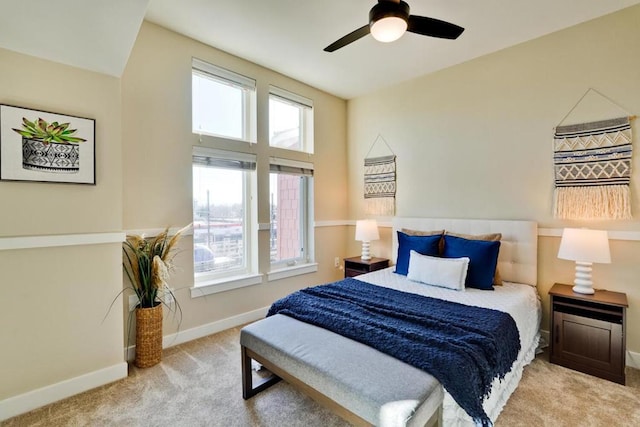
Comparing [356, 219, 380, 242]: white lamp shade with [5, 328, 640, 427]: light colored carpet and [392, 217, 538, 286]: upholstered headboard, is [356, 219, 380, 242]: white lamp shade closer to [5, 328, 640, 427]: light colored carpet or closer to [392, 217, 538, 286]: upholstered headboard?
[392, 217, 538, 286]: upholstered headboard

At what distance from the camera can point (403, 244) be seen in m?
3.31

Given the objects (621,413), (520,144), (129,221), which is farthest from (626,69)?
(129,221)

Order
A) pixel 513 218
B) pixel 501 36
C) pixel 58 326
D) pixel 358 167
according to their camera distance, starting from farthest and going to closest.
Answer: pixel 358 167
pixel 513 218
pixel 501 36
pixel 58 326

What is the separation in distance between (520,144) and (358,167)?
2029 mm

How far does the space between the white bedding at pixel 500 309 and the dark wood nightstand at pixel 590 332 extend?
Result: 0.17m

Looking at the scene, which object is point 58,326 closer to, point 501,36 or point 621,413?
point 621,413

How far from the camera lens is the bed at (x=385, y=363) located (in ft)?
4.45

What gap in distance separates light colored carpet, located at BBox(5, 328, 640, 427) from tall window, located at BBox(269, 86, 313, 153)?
2.60m

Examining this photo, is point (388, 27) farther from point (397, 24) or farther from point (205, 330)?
point (205, 330)

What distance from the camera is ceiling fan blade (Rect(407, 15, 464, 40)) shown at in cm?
199

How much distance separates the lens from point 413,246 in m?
3.21

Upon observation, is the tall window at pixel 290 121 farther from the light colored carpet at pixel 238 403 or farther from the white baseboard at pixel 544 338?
the white baseboard at pixel 544 338

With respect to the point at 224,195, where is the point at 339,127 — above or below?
above

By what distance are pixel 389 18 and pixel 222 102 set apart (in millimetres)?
2037
